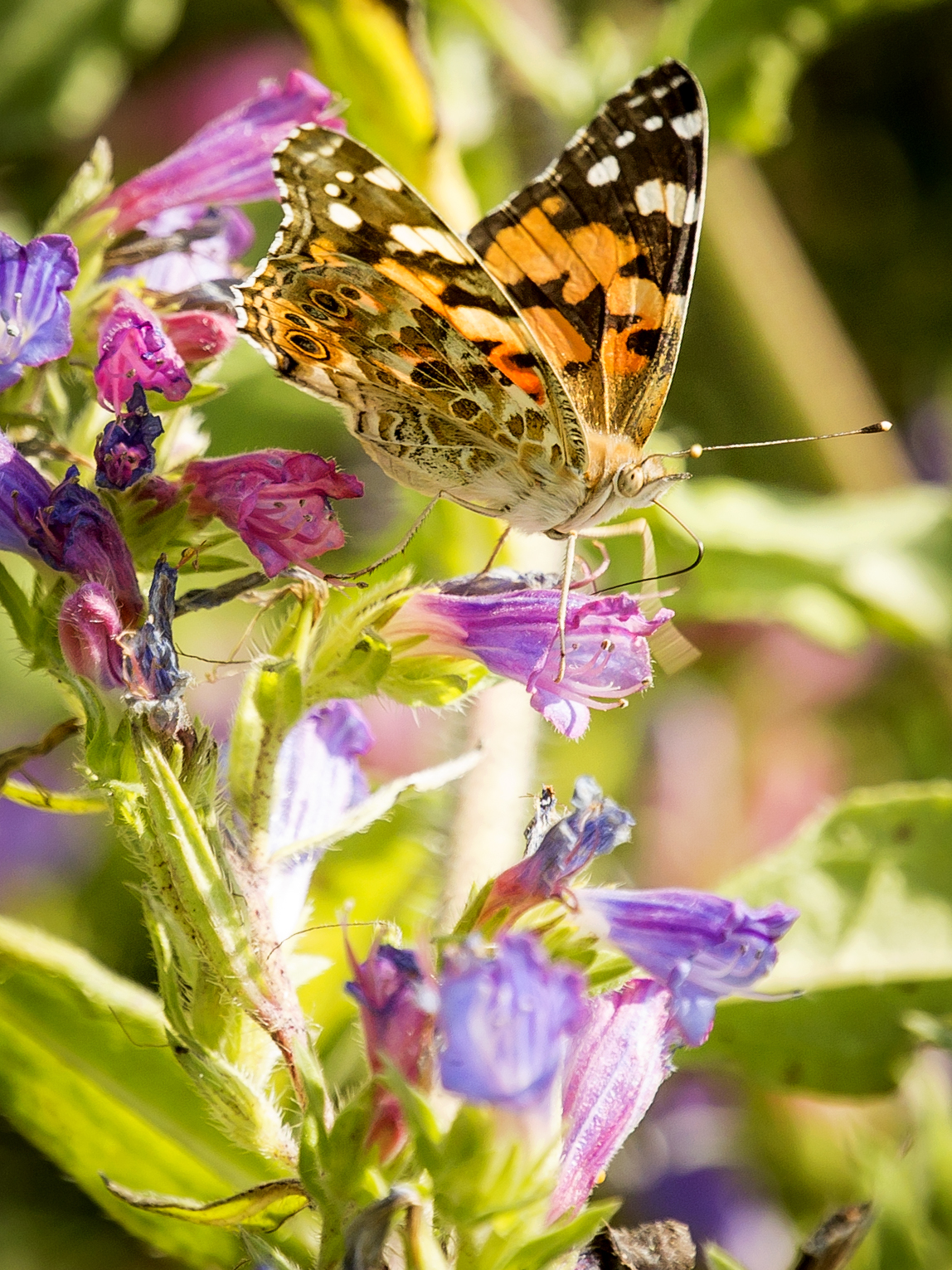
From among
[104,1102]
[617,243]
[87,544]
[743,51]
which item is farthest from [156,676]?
[743,51]

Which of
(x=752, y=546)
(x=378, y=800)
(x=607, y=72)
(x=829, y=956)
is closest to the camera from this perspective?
(x=378, y=800)

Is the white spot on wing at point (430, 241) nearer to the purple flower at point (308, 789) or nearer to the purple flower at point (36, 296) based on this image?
the purple flower at point (36, 296)

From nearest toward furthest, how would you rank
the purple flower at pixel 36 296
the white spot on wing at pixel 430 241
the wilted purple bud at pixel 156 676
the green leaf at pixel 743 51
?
1. the wilted purple bud at pixel 156 676
2. the purple flower at pixel 36 296
3. the white spot on wing at pixel 430 241
4. the green leaf at pixel 743 51

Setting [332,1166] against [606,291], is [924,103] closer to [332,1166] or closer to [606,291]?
[606,291]

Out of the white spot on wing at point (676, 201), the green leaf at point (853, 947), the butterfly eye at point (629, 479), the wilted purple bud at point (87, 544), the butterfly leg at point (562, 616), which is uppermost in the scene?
the wilted purple bud at point (87, 544)

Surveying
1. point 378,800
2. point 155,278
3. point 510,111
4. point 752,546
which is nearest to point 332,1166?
point 378,800

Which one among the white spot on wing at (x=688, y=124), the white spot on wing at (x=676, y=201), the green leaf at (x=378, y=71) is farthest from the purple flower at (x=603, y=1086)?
the green leaf at (x=378, y=71)
